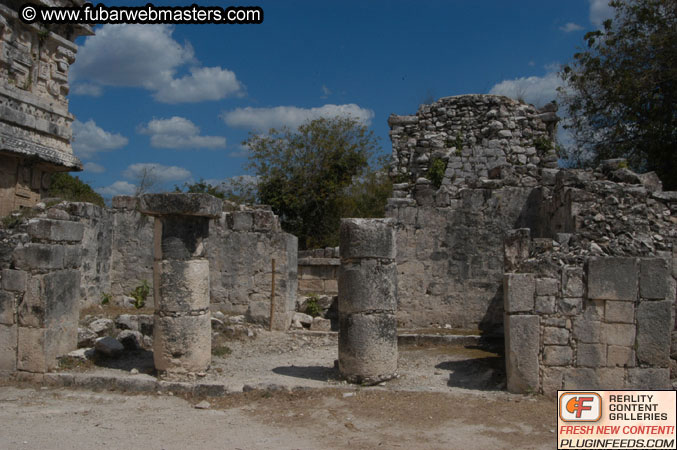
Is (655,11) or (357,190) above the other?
(655,11)

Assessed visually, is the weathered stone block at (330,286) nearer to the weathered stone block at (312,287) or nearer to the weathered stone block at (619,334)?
the weathered stone block at (312,287)

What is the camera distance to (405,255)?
511 inches

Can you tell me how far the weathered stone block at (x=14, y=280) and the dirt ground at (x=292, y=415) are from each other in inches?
55.5

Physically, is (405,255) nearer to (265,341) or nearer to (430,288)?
(430,288)

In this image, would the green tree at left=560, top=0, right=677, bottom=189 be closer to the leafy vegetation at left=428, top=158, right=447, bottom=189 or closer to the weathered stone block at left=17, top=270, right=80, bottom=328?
the leafy vegetation at left=428, top=158, right=447, bottom=189

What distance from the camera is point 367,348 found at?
26.3 ft

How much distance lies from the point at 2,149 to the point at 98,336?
15.7 feet

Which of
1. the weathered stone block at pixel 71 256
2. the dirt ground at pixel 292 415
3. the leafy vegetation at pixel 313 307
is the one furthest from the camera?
the leafy vegetation at pixel 313 307

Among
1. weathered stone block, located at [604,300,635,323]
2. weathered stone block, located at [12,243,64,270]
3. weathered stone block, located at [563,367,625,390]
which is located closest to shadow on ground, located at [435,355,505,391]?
weathered stone block, located at [563,367,625,390]

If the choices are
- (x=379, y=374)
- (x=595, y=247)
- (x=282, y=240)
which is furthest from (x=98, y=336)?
(x=595, y=247)

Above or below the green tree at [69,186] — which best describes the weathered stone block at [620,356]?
below

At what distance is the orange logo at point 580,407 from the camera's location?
6111mm

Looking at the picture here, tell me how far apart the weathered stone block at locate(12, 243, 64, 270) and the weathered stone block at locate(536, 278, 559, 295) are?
704 cm

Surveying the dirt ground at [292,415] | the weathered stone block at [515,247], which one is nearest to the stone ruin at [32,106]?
the dirt ground at [292,415]
